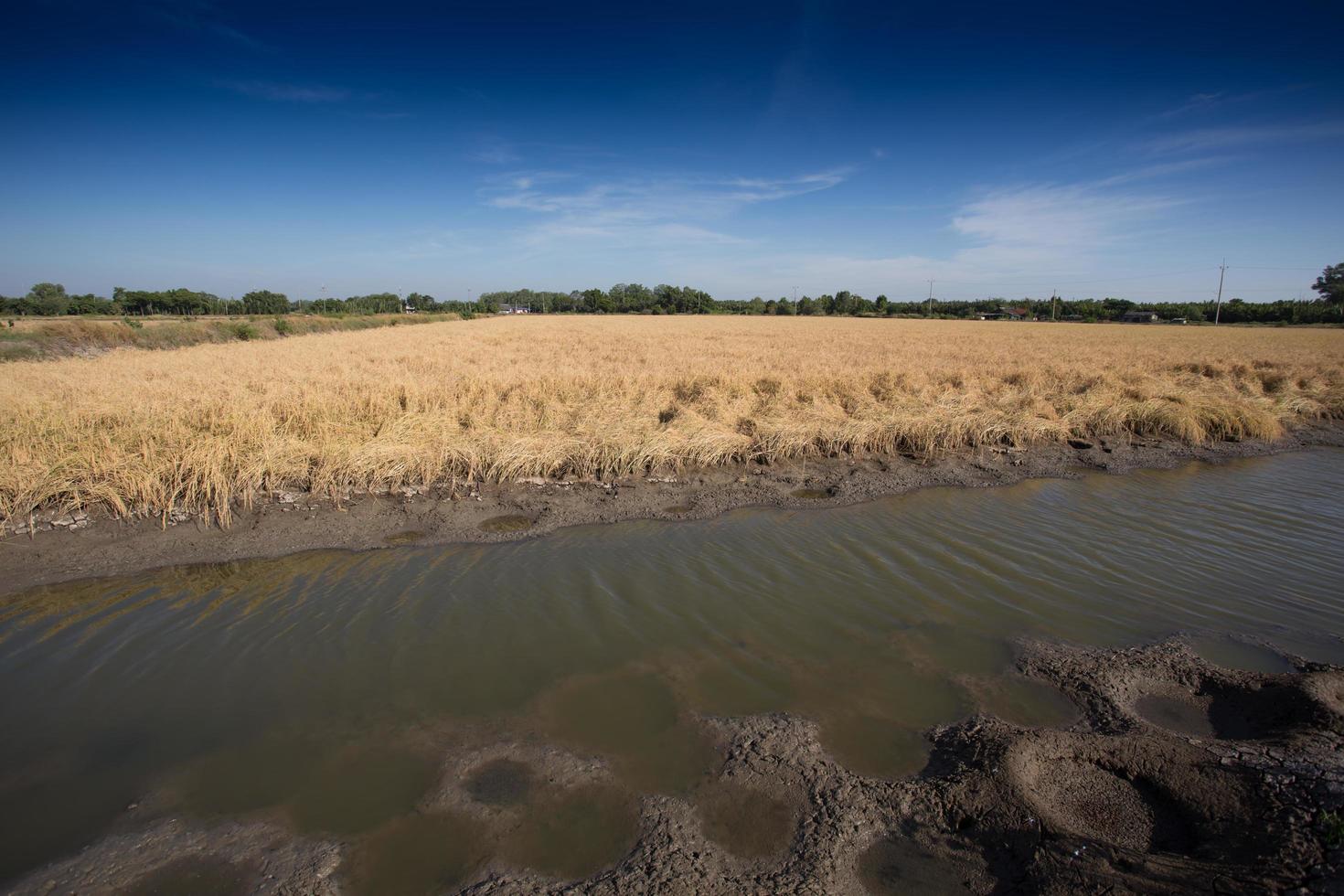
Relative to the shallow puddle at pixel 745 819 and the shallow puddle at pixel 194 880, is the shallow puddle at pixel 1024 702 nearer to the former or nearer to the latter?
the shallow puddle at pixel 745 819

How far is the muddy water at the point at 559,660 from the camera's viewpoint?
336 cm

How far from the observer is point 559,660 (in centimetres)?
482

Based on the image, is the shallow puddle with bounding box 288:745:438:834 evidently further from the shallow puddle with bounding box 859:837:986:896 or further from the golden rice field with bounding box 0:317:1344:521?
the golden rice field with bounding box 0:317:1344:521

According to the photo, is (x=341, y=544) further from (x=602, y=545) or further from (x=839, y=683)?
(x=839, y=683)

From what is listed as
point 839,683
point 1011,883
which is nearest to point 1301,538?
point 839,683

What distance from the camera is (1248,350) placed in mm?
27641

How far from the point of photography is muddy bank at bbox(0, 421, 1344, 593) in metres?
6.62

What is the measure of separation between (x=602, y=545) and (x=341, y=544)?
3225 millimetres

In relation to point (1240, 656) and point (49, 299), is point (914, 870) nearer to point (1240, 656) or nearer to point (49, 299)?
point (1240, 656)

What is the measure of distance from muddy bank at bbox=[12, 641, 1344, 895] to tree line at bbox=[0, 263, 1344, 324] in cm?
10014

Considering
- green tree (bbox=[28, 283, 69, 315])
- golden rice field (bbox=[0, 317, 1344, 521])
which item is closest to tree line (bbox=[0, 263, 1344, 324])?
green tree (bbox=[28, 283, 69, 315])

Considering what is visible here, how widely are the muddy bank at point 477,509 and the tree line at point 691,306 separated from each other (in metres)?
93.8

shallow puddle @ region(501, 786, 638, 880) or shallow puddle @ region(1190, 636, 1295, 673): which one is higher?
shallow puddle @ region(1190, 636, 1295, 673)

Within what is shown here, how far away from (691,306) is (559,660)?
395 ft
